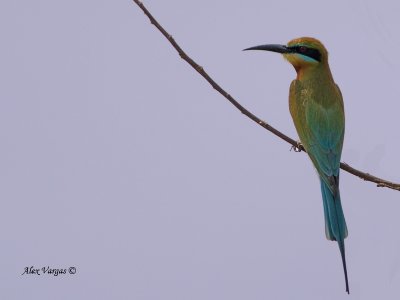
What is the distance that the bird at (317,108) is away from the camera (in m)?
1.94

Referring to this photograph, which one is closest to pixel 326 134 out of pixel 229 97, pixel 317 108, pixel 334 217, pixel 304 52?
pixel 317 108

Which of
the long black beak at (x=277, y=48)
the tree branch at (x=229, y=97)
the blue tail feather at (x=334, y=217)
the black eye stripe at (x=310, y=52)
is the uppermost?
the black eye stripe at (x=310, y=52)

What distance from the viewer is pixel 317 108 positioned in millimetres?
2180

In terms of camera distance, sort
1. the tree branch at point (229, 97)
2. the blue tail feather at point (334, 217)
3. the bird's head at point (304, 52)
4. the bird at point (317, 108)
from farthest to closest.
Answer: the bird's head at point (304, 52), the bird at point (317, 108), the blue tail feather at point (334, 217), the tree branch at point (229, 97)

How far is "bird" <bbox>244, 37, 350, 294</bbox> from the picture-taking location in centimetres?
194

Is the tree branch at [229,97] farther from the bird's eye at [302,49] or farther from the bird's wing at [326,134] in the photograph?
the bird's eye at [302,49]

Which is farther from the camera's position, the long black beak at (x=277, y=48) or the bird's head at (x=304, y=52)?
the bird's head at (x=304, y=52)

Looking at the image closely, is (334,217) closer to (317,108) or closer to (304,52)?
(317,108)

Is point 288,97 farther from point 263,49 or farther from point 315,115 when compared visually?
point 263,49

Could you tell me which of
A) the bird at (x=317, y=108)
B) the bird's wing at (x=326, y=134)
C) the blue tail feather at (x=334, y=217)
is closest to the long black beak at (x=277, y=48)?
the bird at (x=317, y=108)

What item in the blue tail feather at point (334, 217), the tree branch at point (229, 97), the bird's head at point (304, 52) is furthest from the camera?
the bird's head at point (304, 52)

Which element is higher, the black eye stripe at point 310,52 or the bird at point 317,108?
the black eye stripe at point 310,52

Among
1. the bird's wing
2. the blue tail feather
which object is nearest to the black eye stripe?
the bird's wing

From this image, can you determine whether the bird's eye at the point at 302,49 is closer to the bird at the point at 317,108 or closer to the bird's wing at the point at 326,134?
the bird at the point at 317,108
